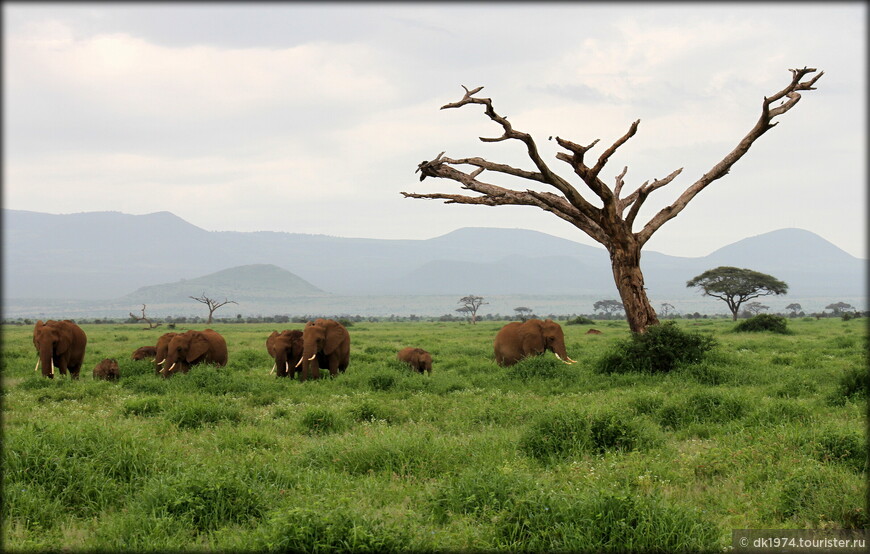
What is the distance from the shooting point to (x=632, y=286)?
52.4 ft

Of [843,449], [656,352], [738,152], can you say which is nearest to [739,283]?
[738,152]

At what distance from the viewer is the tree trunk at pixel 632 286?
15969mm

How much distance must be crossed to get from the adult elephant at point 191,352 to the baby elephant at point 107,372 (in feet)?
3.40

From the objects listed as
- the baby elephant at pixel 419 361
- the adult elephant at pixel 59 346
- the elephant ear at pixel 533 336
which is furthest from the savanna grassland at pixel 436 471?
the elephant ear at pixel 533 336

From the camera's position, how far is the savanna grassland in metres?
4.77

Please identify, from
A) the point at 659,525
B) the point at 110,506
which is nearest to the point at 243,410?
the point at 110,506

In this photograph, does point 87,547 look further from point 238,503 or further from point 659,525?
point 659,525

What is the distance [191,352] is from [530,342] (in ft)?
29.6

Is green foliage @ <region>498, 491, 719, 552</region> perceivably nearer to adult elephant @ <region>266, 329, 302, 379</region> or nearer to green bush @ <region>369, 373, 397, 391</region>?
green bush @ <region>369, 373, 397, 391</region>

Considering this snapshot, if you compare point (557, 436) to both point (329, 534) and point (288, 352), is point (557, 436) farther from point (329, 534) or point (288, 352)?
point (288, 352)

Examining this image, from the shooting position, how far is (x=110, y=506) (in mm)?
5727

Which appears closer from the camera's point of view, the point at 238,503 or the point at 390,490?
the point at 238,503

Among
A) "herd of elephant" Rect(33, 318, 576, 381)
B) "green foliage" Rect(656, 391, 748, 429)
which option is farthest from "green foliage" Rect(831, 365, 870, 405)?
"herd of elephant" Rect(33, 318, 576, 381)

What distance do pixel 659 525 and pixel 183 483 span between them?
4.09 meters
